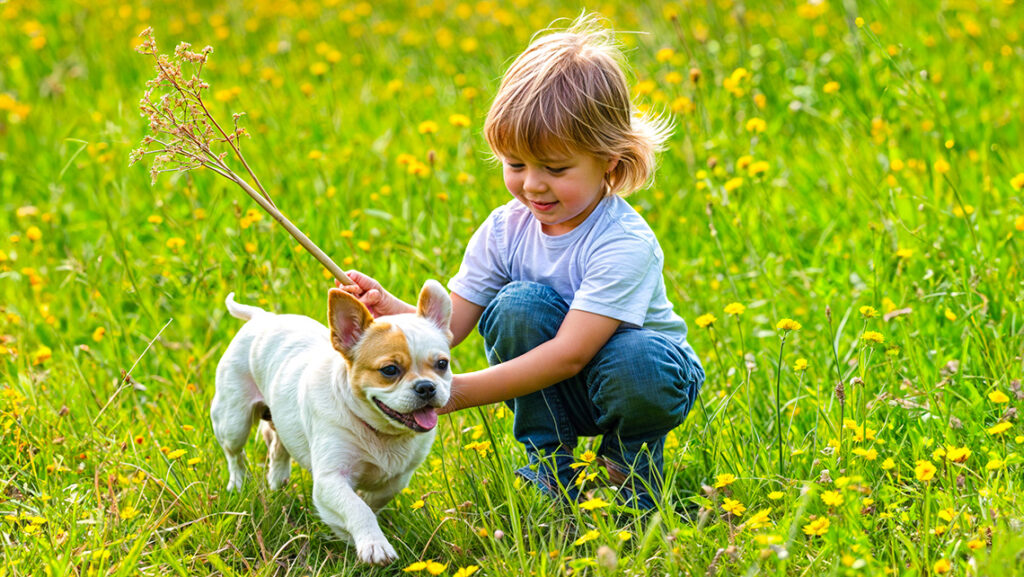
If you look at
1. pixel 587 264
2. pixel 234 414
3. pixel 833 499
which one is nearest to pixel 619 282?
pixel 587 264

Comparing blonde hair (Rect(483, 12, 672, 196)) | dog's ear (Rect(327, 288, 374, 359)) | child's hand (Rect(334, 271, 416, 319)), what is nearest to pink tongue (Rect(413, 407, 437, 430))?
dog's ear (Rect(327, 288, 374, 359))

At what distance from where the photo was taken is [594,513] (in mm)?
2375

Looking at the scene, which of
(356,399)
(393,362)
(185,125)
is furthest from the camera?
(356,399)

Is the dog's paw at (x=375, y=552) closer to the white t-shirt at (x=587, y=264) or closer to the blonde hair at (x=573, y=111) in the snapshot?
the white t-shirt at (x=587, y=264)

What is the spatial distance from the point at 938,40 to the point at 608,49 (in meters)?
3.55

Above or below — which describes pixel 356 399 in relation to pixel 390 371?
below

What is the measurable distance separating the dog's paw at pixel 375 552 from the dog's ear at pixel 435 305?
59cm

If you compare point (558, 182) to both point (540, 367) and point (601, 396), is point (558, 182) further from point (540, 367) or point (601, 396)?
point (601, 396)

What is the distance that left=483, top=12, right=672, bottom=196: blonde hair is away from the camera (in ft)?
8.84

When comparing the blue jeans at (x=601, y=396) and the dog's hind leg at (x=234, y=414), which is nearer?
the blue jeans at (x=601, y=396)

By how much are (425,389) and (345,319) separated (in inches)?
10.9

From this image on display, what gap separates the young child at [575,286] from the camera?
2713 millimetres

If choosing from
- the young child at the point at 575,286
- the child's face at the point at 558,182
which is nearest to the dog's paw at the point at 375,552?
the young child at the point at 575,286

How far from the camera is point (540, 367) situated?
2697mm
